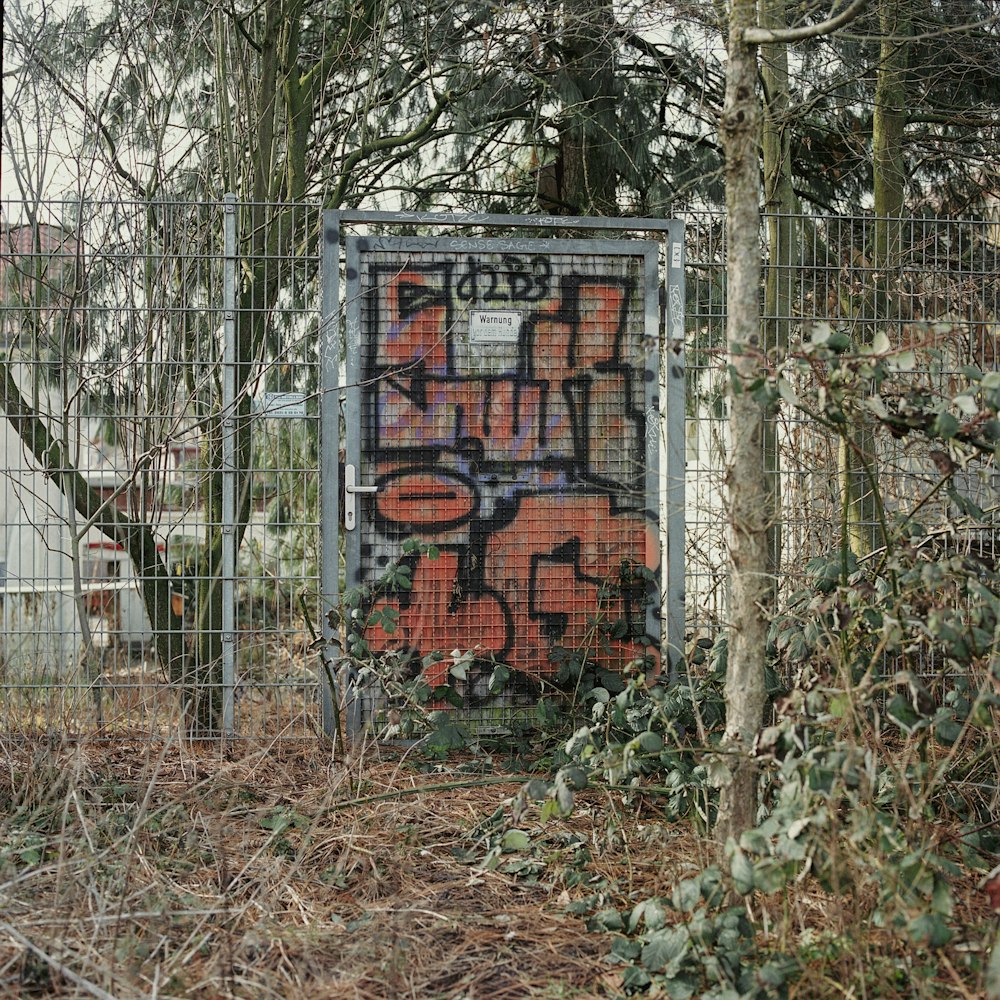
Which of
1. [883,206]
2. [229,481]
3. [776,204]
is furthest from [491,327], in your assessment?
[883,206]

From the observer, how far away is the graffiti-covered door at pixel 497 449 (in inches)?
205

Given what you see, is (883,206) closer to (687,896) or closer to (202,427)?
(202,427)

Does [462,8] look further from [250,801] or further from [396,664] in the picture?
[250,801]

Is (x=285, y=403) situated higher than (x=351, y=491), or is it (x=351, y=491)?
(x=285, y=403)

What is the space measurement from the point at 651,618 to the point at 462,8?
180 inches

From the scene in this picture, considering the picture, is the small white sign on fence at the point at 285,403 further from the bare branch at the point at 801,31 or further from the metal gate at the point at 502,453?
the bare branch at the point at 801,31

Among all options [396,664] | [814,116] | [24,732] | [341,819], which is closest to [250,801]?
[341,819]

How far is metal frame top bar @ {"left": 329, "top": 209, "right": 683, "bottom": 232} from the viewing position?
5074 mm

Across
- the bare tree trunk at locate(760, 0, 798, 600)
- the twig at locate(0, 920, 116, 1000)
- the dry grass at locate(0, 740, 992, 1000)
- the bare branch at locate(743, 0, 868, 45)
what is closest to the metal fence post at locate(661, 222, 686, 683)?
the bare tree trunk at locate(760, 0, 798, 600)

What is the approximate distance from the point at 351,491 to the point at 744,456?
2.30 m

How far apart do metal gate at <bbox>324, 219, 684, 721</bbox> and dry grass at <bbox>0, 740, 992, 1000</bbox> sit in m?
0.79

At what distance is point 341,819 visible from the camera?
13.8ft

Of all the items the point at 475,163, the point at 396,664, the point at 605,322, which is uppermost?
the point at 475,163

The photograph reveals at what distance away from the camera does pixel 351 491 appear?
515 cm
